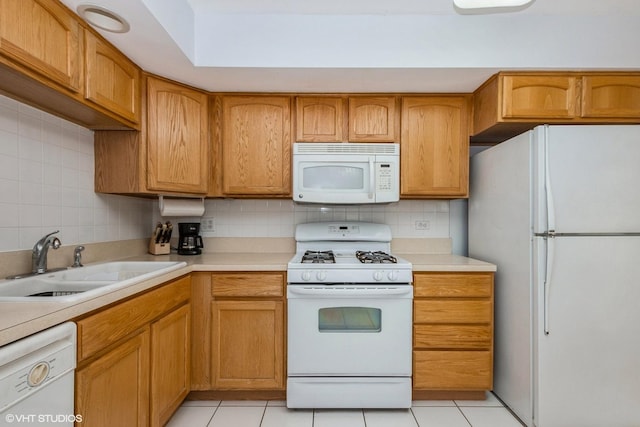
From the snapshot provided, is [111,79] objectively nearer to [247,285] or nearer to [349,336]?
[247,285]

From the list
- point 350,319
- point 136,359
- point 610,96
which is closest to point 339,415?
point 350,319

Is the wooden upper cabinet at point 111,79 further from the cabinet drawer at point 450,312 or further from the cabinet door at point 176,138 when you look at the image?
the cabinet drawer at point 450,312

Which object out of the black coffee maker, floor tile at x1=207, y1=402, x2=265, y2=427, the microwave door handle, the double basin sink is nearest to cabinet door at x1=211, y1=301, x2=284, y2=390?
floor tile at x1=207, y1=402, x2=265, y2=427

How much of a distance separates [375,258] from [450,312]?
1.80 feet

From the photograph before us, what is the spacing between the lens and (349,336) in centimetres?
196

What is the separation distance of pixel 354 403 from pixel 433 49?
209 cm

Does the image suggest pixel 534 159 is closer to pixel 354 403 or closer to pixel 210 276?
pixel 354 403

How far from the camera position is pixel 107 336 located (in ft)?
4.03

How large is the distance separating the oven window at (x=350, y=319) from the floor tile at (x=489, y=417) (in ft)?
2.35

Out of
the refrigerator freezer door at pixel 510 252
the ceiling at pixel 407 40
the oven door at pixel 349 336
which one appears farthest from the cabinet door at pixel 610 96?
the oven door at pixel 349 336

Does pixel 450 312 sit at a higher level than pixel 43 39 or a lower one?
lower

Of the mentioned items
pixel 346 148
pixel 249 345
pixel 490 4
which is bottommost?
pixel 249 345

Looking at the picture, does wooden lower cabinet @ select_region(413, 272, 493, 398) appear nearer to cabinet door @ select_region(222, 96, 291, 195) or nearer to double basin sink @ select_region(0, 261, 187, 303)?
cabinet door @ select_region(222, 96, 291, 195)

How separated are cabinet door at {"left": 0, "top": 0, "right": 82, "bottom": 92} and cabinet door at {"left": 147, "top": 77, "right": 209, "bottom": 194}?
57 cm
